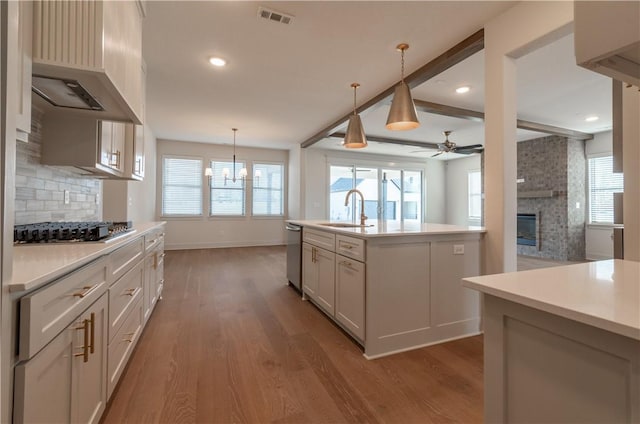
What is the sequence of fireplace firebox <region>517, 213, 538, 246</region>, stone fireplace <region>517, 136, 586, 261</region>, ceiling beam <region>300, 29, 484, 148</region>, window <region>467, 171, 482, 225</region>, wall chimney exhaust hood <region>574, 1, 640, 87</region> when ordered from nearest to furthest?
wall chimney exhaust hood <region>574, 1, 640, 87</region>, ceiling beam <region>300, 29, 484, 148</region>, stone fireplace <region>517, 136, 586, 261</region>, fireplace firebox <region>517, 213, 538, 246</region>, window <region>467, 171, 482, 225</region>

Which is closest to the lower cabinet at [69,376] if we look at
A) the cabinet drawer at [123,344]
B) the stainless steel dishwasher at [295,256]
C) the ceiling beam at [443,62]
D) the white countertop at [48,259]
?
the cabinet drawer at [123,344]

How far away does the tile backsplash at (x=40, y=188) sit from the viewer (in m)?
1.78

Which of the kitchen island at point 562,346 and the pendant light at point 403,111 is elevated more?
the pendant light at point 403,111

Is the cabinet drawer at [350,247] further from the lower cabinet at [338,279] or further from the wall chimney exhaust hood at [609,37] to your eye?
the wall chimney exhaust hood at [609,37]

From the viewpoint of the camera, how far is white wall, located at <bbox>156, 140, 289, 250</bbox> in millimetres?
6969

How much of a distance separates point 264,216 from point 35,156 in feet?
19.3

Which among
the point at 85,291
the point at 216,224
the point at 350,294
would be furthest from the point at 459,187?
the point at 85,291

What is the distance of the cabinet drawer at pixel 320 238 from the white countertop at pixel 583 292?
1.77 metres

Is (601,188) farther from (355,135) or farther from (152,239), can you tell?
(152,239)

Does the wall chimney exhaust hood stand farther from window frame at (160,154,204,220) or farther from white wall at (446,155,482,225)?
white wall at (446,155,482,225)

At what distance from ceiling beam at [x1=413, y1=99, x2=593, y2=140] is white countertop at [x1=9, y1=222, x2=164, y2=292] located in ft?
14.0

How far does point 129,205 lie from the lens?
427 centimetres

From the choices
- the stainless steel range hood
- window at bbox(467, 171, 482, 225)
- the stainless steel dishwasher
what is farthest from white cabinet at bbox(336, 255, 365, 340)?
window at bbox(467, 171, 482, 225)

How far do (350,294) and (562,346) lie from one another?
1.68 m
